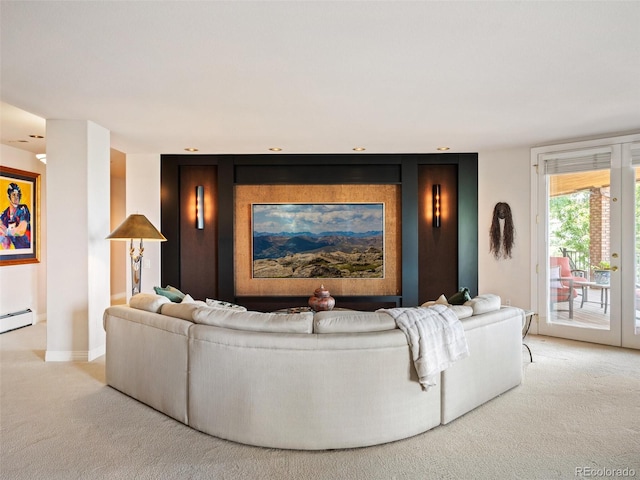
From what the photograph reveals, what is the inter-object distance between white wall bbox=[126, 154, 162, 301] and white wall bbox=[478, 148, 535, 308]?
4.70m

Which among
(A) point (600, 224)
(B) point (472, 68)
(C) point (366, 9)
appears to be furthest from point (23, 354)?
(A) point (600, 224)

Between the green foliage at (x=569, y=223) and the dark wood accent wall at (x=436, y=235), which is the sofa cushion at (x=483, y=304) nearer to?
the green foliage at (x=569, y=223)

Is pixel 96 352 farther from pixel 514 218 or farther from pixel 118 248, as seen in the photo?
pixel 514 218

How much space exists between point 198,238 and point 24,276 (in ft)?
8.51

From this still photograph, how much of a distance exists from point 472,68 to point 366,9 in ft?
3.73

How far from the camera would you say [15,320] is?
5.77 m

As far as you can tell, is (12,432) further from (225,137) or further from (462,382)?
(225,137)

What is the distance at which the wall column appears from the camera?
13.8 ft

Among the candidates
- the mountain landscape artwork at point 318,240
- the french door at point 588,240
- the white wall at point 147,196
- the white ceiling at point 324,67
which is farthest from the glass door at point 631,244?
the white wall at point 147,196

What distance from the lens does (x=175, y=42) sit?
2.53 m

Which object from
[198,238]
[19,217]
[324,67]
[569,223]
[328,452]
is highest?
[324,67]

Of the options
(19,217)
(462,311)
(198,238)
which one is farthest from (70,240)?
(462,311)

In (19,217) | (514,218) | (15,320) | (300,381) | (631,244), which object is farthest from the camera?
(19,217)

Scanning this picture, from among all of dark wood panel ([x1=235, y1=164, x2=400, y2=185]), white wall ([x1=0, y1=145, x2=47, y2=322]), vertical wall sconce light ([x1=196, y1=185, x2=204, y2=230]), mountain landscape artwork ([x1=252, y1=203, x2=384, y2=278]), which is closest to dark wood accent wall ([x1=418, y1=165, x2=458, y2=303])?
dark wood panel ([x1=235, y1=164, x2=400, y2=185])
